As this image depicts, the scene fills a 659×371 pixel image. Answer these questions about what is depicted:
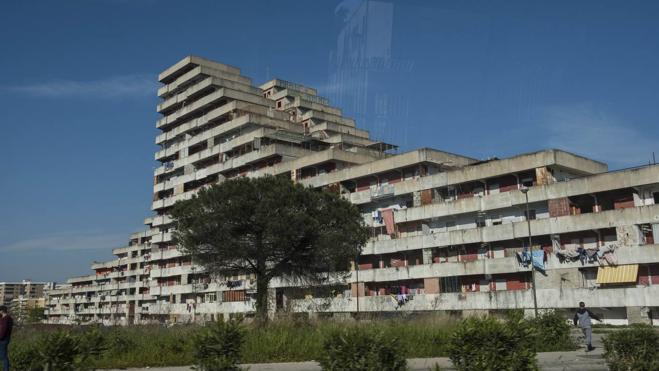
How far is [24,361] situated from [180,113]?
74.0 m

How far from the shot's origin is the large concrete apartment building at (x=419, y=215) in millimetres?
41781

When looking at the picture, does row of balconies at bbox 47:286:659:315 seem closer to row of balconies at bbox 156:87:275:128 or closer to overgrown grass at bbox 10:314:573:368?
overgrown grass at bbox 10:314:573:368

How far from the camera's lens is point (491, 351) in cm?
952

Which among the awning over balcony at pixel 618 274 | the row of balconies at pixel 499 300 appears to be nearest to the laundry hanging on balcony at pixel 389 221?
the row of balconies at pixel 499 300

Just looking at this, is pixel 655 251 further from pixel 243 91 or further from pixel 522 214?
pixel 243 91

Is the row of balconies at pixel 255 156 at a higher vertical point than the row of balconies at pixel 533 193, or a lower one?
higher

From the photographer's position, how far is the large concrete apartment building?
41781 millimetres

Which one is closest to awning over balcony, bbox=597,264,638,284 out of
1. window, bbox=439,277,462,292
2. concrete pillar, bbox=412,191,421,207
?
window, bbox=439,277,462,292

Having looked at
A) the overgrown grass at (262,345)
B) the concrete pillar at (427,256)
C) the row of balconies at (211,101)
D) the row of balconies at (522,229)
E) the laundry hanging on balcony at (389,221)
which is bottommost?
the overgrown grass at (262,345)

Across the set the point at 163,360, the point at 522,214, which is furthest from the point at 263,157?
the point at 163,360

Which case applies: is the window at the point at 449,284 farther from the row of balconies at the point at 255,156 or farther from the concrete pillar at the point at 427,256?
the row of balconies at the point at 255,156

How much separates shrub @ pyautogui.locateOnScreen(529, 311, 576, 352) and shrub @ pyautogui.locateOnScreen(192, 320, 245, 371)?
490 inches

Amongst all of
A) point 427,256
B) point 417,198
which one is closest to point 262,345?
point 427,256

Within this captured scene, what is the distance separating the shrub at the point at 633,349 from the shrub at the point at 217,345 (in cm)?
680
